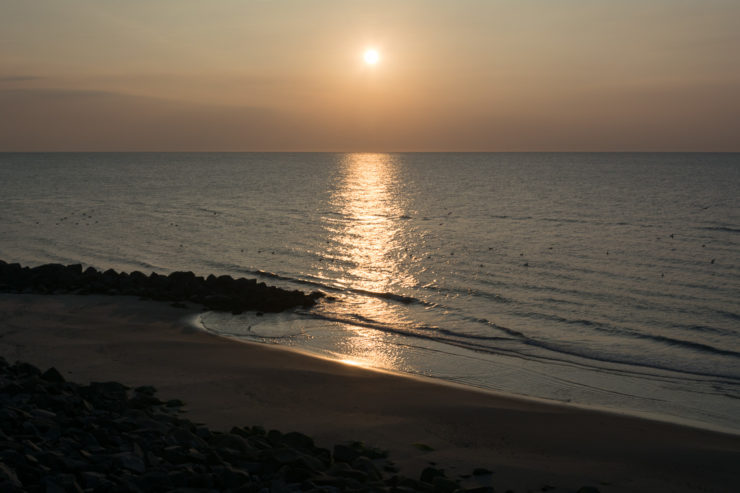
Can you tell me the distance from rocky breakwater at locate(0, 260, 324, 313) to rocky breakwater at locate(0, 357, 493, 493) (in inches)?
Result: 425

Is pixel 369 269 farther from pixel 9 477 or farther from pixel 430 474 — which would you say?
pixel 9 477

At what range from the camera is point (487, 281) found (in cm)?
2600

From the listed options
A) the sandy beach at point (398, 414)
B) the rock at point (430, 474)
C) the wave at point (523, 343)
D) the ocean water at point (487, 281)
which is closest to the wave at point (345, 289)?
the ocean water at point (487, 281)

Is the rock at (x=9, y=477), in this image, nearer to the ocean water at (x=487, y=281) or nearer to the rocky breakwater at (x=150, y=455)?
the rocky breakwater at (x=150, y=455)

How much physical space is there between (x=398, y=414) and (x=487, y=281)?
581 inches

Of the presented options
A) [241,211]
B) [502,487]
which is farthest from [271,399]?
[241,211]

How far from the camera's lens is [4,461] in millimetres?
7453

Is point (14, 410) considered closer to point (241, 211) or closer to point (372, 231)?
point (372, 231)

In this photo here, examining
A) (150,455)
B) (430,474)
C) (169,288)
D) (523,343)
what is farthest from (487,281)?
(150,455)

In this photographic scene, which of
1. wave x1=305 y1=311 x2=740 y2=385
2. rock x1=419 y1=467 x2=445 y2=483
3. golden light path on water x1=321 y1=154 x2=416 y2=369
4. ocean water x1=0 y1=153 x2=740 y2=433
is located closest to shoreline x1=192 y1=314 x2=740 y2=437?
ocean water x1=0 y1=153 x2=740 y2=433

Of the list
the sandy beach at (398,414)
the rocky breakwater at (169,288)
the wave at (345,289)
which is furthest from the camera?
the wave at (345,289)

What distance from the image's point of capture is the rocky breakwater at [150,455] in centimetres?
747

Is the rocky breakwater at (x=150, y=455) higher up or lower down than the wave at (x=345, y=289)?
lower down

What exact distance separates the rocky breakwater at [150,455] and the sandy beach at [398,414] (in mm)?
934
